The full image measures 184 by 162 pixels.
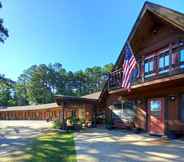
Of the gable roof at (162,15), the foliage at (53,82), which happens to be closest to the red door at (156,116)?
the gable roof at (162,15)

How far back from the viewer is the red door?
1482cm

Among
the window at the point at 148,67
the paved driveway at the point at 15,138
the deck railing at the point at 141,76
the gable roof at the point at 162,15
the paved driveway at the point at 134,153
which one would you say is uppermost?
the gable roof at the point at 162,15

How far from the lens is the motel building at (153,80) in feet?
43.5

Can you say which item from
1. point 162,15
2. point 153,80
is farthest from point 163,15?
point 153,80

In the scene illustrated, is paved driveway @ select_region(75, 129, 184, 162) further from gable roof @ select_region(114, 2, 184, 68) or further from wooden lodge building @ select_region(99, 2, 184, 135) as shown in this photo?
gable roof @ select_region(114, 2, 184, 68)

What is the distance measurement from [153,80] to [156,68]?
4.39 ft

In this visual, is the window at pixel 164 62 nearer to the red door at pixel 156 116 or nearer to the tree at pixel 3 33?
the red door at pixel 156 116

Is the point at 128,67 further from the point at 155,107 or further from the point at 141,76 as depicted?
the point at 155,107

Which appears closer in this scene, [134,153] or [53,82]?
[134,153]

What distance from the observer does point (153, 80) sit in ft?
44.6

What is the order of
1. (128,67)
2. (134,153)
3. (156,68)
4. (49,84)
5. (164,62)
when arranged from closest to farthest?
1. (134,153)
2. (164,62)
3. (156,68)
4. (128,67)
5. (49,84)

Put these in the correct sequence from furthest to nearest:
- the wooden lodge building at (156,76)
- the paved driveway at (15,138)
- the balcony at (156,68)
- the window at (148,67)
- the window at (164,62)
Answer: the window at (148,67)
the window at (164,62)
the wooden lodge building at (156,76)
the balcony at (156,68)
the paved driveway at (15,138)

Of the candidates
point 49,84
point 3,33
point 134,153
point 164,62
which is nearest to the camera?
point 134,153

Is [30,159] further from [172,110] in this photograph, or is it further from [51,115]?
[51,115]
